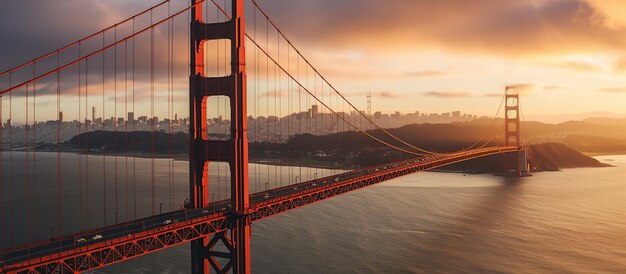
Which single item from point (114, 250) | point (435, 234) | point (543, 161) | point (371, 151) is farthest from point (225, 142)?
point (371, 151)

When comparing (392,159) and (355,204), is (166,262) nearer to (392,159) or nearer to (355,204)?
(355,204)

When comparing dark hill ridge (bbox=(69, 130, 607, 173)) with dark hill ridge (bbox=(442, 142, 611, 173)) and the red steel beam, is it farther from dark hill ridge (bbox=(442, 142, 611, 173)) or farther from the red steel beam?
the red steel beam

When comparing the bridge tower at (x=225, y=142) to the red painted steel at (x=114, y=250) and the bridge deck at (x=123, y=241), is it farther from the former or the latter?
the red painted steel at (x=114, y=250)

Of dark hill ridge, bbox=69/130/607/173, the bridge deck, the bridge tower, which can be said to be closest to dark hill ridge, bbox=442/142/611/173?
dark hill ridge, bbox=69/130/607/173

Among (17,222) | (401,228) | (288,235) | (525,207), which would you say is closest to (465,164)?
(525,207)

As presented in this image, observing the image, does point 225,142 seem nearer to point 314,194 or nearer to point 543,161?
point 314,194
